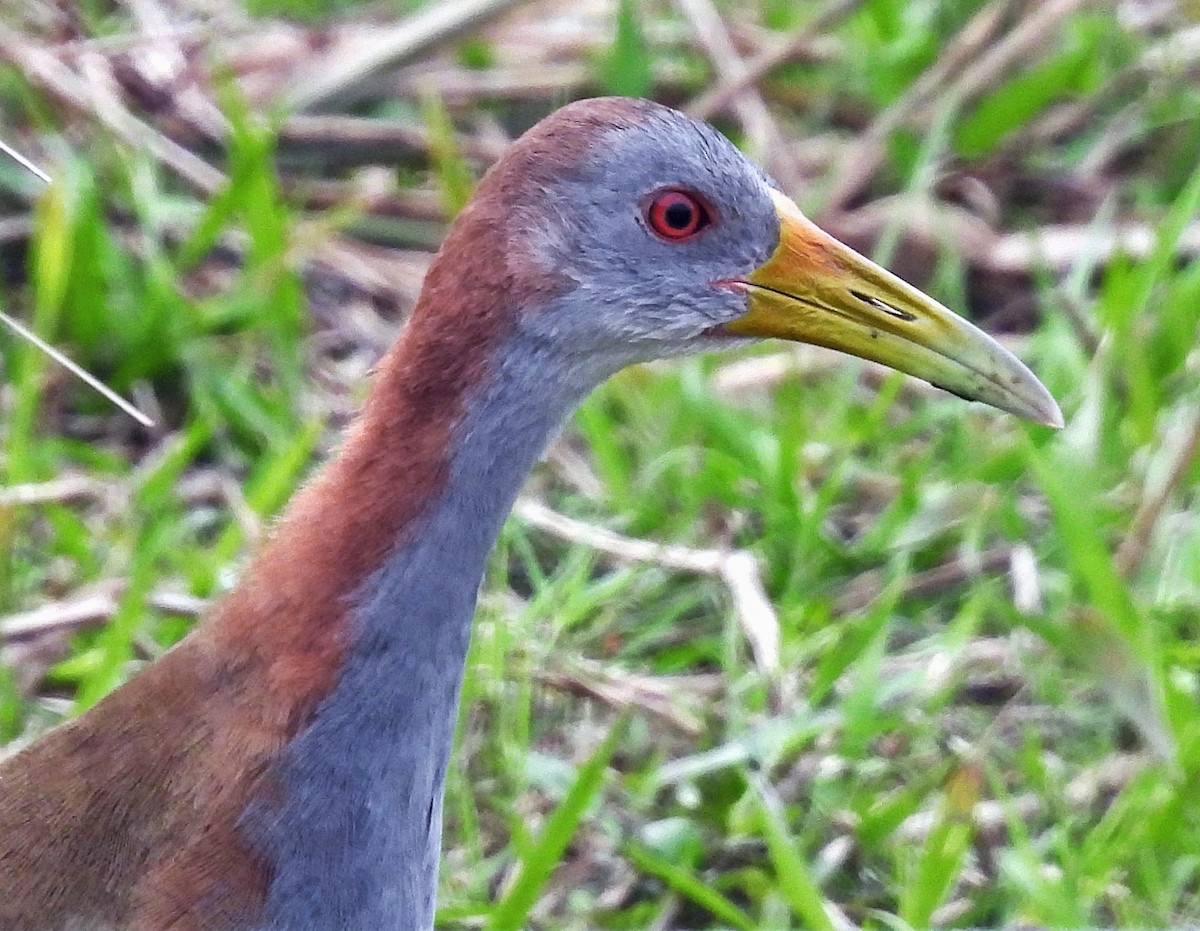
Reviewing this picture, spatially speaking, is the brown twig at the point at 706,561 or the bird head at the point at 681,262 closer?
the bird head at the point at 681,262

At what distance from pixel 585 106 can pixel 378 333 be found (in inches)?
63.6

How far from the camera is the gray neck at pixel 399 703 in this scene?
6.42ft

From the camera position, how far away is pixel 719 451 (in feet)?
10.8

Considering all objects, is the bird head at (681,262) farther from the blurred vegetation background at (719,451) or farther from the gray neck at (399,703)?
the blurred vegetation background at (719,451)

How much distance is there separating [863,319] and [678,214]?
0.25 meters

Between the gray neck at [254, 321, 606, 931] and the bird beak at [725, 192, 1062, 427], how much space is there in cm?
31

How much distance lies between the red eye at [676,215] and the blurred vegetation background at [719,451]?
674 mm

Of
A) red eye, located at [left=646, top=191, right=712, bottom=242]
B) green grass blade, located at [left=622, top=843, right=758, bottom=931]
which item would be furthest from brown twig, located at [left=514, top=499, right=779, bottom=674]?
red eye, located at [left=646, top=191, right=712, bottom=242]

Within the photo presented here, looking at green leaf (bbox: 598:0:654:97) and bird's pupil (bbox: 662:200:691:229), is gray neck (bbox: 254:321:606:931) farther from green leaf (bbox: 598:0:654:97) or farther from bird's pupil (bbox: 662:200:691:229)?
green leaf (bbox: 598:0:654:97)

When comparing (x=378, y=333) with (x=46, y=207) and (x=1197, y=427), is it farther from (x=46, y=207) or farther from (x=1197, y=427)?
(x=1197, y=427)

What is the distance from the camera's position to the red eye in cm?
214

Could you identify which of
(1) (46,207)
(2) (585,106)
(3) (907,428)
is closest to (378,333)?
(1) (46,207)

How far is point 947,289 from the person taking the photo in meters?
3.69

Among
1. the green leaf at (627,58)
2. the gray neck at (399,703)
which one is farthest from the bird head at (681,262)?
the green leaf at (627,58)
